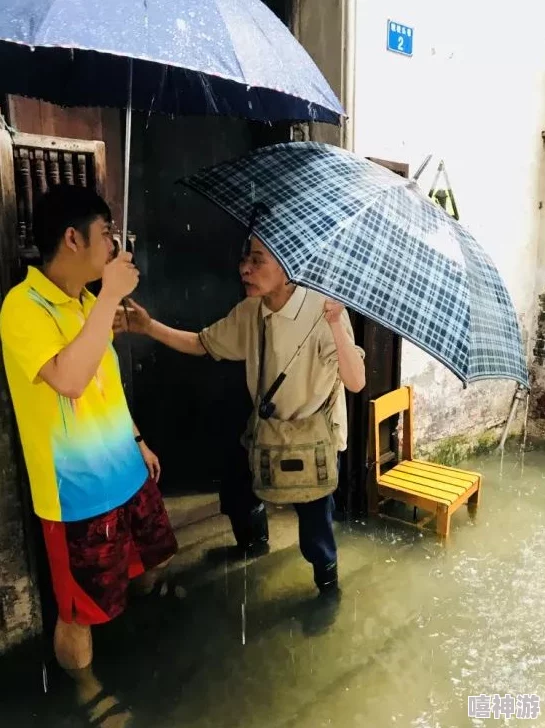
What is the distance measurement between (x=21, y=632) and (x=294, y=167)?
2.42 m

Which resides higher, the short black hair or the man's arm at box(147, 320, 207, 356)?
the short black hair

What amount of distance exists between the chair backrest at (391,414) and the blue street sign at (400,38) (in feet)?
7.43

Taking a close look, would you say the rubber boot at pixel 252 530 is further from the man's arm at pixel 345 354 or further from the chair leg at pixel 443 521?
the man's arm at pixel 345 354

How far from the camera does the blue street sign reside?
400cm

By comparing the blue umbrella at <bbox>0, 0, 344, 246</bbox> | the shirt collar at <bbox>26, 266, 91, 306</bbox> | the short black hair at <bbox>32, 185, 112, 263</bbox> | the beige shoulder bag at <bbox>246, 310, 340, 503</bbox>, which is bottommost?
the beige shoulder bag at <bbox>246, 310, 340, 503</bbox>

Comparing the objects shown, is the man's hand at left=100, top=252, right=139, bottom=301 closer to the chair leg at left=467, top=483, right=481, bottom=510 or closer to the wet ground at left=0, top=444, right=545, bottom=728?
the wet ground at left=0, top=444, right=545, bottom=728

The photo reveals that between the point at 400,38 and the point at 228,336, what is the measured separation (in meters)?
2.45

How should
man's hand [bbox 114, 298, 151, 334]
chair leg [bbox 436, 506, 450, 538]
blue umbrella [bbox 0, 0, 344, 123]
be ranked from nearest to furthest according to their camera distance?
blue umbrella [bbox 0, 0, 344, 123] → man's hand [bbox 114, 298, 151, 334] → chair leg [bbox 436, 506, 450, 538]

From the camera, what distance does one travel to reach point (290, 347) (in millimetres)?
2992

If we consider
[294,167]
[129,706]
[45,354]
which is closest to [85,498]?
[45,354]

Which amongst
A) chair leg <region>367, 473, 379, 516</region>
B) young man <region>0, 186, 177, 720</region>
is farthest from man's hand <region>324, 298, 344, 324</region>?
chair leg <region>367, 473, 379, 516</region>

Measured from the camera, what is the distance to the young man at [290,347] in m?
2.80

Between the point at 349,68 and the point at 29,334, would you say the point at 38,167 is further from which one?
the point at 349,68

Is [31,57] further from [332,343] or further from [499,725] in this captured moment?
[499,725]
